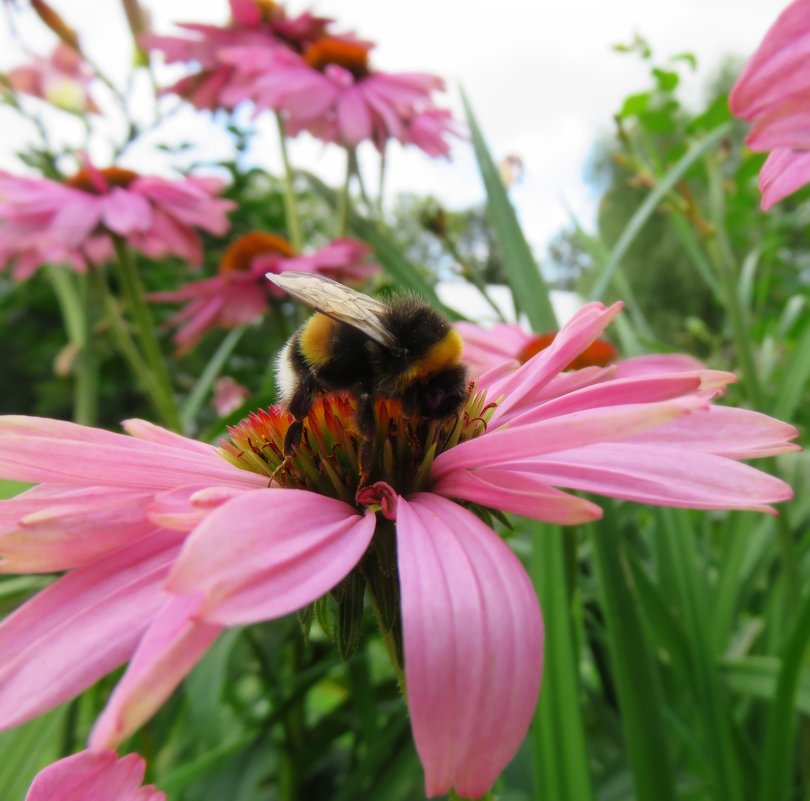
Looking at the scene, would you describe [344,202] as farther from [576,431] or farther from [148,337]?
[576,431]

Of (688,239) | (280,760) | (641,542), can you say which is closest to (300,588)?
(280,760)

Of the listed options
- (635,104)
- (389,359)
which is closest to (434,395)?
(389,359)

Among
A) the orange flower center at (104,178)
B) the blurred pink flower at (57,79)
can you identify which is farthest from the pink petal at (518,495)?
the blurred pink flower at (57,79)

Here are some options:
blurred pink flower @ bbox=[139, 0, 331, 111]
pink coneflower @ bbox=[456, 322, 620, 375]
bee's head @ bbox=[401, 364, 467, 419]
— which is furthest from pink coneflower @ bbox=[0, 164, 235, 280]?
bee's head @ bbox=[401, 364, 467, 419]

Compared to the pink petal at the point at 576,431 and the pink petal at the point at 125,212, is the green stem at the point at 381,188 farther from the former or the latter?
the pink petal at the point at 576,431

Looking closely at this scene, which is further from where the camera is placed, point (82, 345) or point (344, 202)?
point (82, 345)

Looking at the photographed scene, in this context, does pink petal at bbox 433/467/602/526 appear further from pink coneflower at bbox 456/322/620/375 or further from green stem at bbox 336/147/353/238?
green stem at bbox 336/147/353/238
